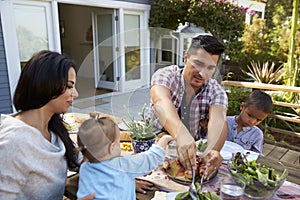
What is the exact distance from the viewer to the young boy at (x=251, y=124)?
1.61 metres

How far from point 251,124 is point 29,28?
3.86 meters

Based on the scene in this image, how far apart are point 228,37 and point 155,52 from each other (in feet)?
18.3

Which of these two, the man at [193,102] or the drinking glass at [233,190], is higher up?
the man at [193,102]

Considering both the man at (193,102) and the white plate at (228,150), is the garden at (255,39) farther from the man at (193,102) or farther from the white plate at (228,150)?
the white plate at (228,150)

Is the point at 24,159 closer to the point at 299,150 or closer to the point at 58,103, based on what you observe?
the point at 58,103

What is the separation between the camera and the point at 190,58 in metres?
0.98

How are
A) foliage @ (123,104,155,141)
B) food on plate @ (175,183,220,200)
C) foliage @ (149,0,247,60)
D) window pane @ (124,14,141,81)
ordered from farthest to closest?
1. foliage @ (149,0,247,60)
2. foliage @ (123,104,155,141)
3. window pane @ (124,14,141,81)
4. food on plate @ (175,183,220,200)

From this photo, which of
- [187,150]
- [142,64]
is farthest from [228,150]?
[142,64]

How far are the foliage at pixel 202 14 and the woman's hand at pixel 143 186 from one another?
476cm

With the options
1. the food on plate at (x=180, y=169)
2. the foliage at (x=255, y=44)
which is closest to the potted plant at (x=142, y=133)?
the food on plate at (x=180, y=169)

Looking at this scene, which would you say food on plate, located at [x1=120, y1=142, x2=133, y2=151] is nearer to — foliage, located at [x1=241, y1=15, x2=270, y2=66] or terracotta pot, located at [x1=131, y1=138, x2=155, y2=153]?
terracotta pot, located at [x1=131, y1=138, x2=155, y2=153]

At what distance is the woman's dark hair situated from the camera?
859 mm

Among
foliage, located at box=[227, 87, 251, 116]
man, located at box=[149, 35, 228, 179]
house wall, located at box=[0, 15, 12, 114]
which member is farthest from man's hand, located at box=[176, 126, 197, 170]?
house wall, located at box=[0, 15, 12, 114]

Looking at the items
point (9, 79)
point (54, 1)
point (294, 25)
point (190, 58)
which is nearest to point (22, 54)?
point (9, 79)
